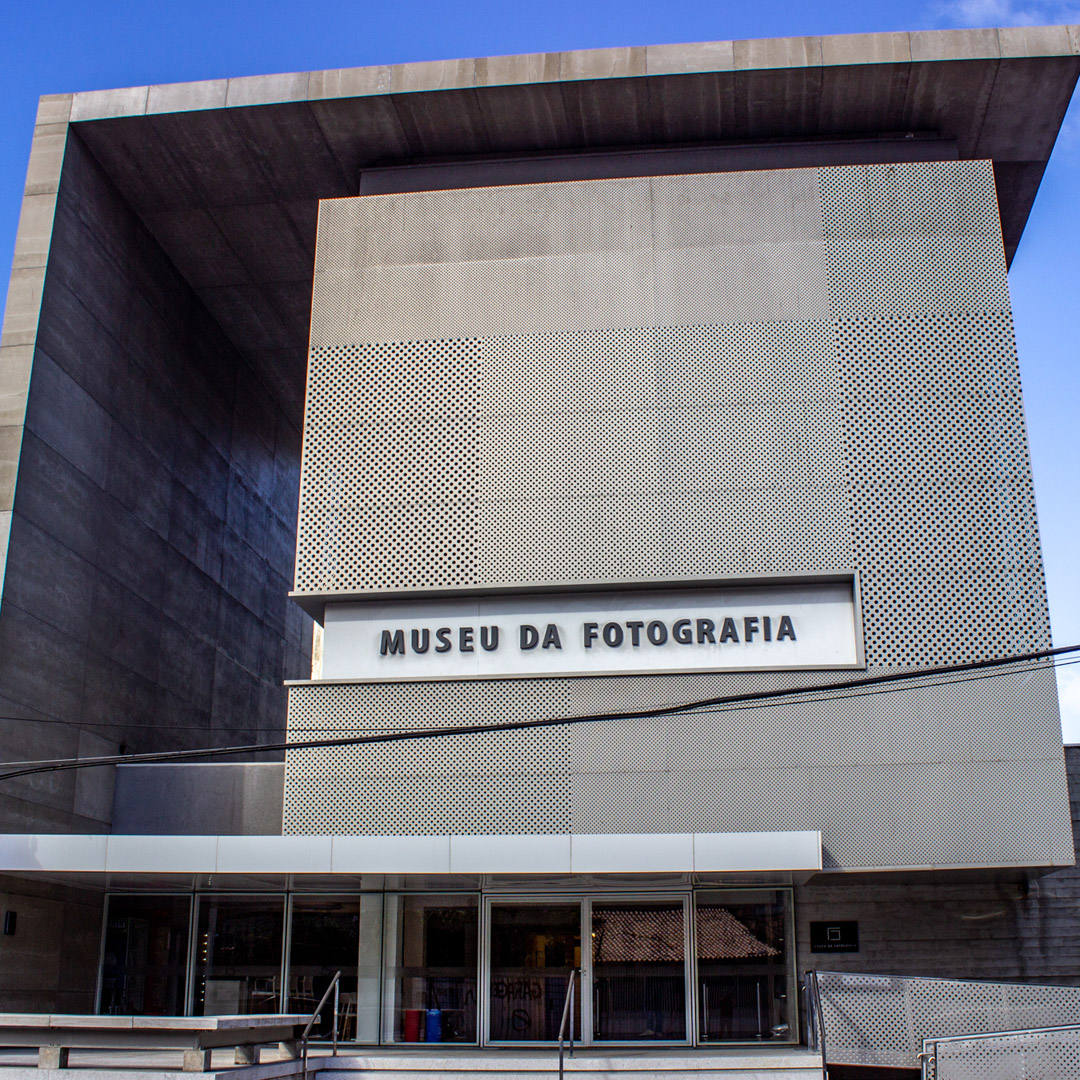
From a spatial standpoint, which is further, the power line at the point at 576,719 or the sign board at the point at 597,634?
the sign board at the point at 597,634

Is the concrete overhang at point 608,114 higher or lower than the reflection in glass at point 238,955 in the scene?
higher

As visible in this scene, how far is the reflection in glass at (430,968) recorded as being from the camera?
1730 centimetres

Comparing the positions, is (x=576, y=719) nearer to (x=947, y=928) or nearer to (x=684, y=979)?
(x=684, y=979)

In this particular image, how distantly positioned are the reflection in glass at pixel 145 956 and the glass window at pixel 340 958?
76.0 inches

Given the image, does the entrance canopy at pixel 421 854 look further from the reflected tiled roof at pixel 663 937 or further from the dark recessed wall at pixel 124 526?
the dark recessed wall at pixel 124 526

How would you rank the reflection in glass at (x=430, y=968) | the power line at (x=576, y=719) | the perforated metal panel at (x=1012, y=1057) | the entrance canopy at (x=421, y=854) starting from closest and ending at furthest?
1. the power line at (x=576, y=719)
2. the perforated metal panel at (x=1012, y=1057)
3. the entrance canopy at (x=421, y=854)
4. the reflection in glass at (x=430, y=968)

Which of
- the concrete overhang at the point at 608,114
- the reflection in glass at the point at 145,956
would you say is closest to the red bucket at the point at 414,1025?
the reflection in glass at the point at 145,956

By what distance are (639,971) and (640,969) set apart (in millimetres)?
32

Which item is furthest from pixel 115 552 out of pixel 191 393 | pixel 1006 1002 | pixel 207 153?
pixel 1006 1002

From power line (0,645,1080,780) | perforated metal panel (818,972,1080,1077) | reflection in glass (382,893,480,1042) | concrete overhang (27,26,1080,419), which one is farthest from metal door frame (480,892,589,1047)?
concrete overhang (27,26,1080,419)

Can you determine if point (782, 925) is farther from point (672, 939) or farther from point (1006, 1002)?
point (1006, 1002)

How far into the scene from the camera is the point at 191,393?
26.9 m

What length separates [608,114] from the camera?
2080 centimetres

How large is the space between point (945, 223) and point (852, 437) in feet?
13.5
